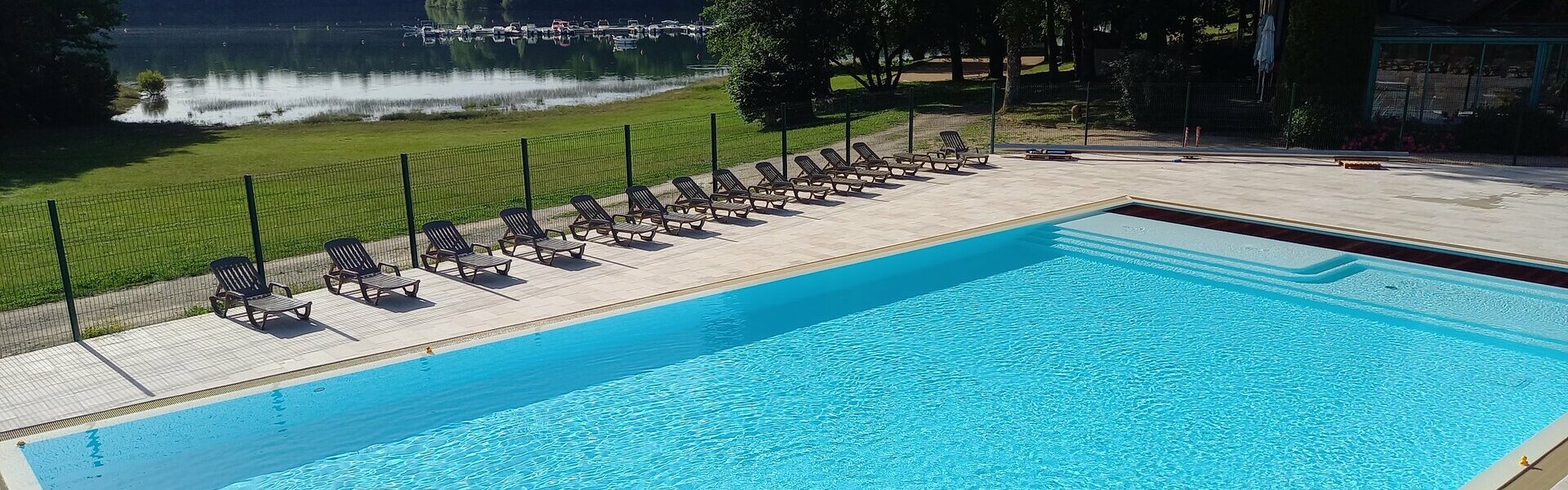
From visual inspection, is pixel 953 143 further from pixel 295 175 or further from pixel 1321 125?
pixel 295 175

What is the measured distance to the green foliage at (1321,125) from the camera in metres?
25.5

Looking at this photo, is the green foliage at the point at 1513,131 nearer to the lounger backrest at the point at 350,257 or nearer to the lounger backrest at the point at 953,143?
the lounger backrest at the point at 953,143

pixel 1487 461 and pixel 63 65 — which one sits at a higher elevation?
pixel 63 65

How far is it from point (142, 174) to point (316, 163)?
4.41 metres

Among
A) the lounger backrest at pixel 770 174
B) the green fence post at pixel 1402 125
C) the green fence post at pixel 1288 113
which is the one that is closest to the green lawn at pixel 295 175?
the lounger backrest at pixel 770 174

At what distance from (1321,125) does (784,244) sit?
636 inches

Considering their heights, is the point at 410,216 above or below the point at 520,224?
above

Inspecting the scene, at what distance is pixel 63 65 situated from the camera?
4169cm

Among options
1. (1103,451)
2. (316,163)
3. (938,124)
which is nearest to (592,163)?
(316,163)

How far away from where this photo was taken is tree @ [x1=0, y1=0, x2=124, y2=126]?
38.3m

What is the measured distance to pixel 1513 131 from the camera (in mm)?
24359

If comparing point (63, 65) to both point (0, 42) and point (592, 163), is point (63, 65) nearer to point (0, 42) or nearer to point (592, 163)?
point (0, 42)

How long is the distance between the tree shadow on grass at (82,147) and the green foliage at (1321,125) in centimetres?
3212

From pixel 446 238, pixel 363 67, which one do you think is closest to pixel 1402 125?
pixel 446 238
